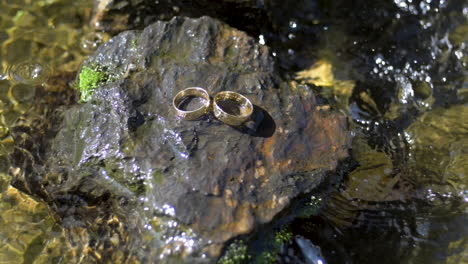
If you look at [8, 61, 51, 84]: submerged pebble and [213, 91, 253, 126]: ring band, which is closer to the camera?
[213, 91, 253, 126]: ring band

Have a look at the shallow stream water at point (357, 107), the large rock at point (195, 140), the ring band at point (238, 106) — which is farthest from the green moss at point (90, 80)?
the ring band at point (238, 106)

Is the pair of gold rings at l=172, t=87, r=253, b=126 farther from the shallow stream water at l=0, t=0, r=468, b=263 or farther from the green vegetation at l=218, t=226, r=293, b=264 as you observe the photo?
the green vegetation at l=218, t=226, r=293, b=264

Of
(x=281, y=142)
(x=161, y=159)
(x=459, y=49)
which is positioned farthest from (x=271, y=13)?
(x=161, y=159)

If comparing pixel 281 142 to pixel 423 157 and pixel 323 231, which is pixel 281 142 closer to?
pixel 323 231

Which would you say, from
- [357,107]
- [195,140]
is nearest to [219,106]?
[195,140]

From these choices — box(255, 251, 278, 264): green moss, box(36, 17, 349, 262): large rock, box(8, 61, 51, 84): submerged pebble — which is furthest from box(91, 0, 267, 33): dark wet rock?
box(255, 251, 278, 264): green moss

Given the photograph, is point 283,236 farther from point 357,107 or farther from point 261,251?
point 357,107
